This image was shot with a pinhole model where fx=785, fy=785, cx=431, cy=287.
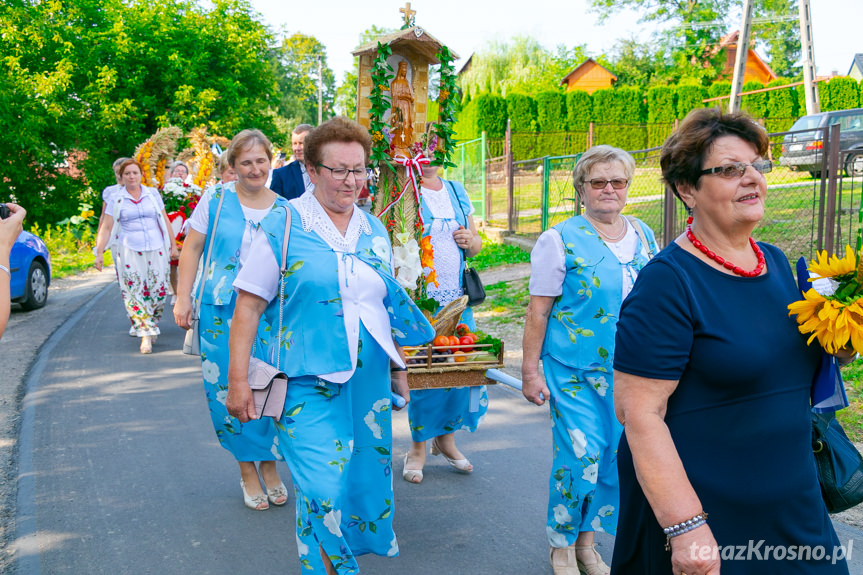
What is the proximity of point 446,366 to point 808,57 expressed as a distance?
830 inches

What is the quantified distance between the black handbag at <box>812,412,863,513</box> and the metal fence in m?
3.43

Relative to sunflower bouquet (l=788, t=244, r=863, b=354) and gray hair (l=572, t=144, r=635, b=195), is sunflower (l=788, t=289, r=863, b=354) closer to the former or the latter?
sunflower bouquet (l=788, t=244, r=863, b=354)

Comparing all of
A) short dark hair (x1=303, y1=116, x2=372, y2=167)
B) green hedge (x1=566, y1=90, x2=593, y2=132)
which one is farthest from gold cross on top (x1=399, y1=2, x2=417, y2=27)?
green hedge (x1=566, y1=90, x2=593, y2=132)

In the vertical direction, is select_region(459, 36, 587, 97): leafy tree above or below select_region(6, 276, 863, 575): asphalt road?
above

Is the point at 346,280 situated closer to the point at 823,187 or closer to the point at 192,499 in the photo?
the point at 192,499

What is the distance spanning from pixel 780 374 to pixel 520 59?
54.2m

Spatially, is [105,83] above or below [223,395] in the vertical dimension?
above

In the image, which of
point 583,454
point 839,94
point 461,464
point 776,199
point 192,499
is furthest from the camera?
point 839,94

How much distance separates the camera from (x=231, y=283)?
4.64 m

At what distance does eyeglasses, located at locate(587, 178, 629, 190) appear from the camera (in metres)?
3.68

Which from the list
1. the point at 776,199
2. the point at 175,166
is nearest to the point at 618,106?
the point at 776,199

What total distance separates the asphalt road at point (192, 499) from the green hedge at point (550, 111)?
30557mm

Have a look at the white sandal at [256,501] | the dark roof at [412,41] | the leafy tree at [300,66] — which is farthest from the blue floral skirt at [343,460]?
the leafy tree at [300,66]

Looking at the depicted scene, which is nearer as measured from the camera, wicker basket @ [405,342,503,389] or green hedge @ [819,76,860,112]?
wicker basket @ [405,342,503,389]
